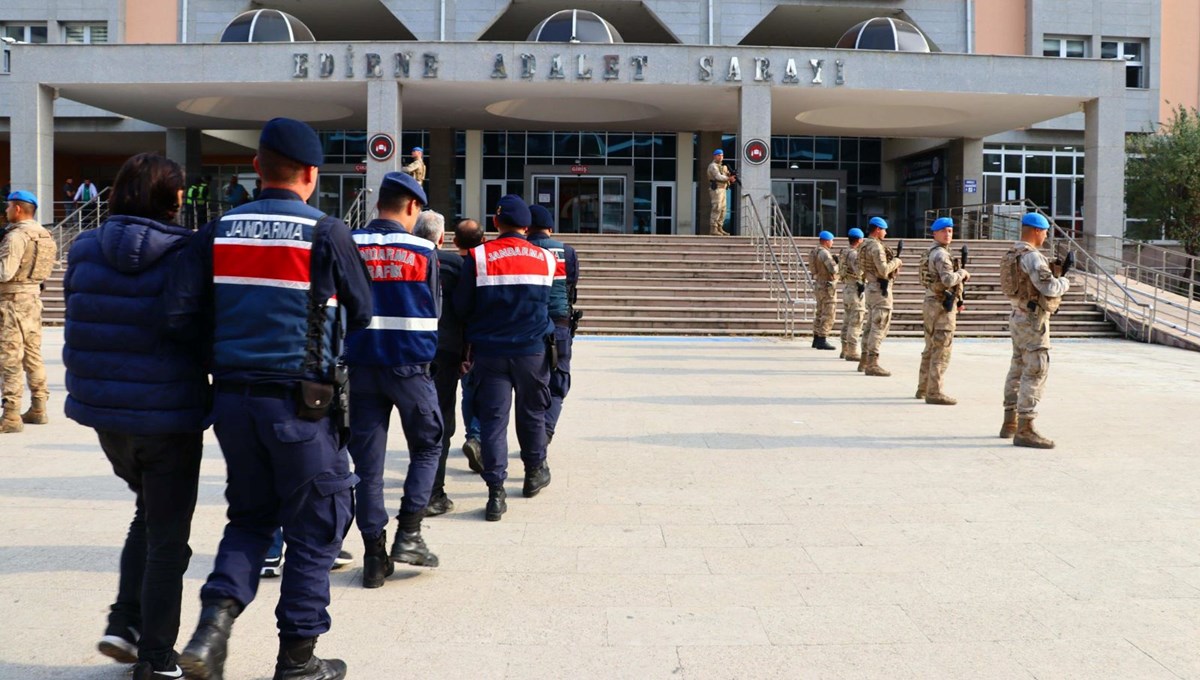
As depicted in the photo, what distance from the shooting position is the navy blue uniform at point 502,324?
20.0 feet

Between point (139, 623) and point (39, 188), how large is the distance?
25.2 m

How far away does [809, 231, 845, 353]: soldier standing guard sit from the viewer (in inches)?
664

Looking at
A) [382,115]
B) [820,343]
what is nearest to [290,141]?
[820,343]

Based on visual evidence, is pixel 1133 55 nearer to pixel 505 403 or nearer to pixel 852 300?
pixel 852 300

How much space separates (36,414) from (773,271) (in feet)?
50.4

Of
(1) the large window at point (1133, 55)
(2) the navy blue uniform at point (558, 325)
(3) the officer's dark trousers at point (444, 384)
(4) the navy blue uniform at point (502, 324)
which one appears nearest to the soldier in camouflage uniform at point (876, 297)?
(2) the navy blue uniform at point (558, 325)

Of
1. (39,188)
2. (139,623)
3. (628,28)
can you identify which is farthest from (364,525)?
(628,28)

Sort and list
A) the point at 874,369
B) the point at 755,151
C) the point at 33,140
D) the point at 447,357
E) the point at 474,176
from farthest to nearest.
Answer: the point at 474,176 < the point at 33,140 < the point at 755,151 < the point at 874,369 < the point at 447,357

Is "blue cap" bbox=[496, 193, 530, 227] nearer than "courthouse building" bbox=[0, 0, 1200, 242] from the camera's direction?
Yes

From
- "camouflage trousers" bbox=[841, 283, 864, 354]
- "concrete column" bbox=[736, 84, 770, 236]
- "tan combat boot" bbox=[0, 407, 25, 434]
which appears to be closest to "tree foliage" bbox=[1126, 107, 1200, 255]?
"concrete column" bbox=[736, 84, 770, 236]

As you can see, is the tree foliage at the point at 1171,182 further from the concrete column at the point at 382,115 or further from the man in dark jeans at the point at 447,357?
the man in dark jeans at the point at 447,357

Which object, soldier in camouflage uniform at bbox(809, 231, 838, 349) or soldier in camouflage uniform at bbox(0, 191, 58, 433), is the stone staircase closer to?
soldier in camouflage uniform at bbox(809, 231, 838, 349)

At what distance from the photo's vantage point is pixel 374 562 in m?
4.86

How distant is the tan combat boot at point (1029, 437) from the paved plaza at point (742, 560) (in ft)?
0.46
